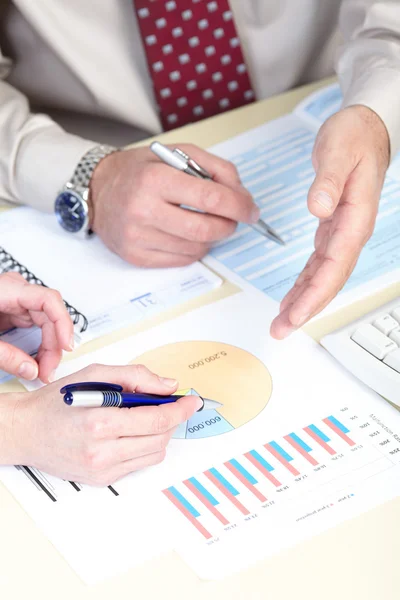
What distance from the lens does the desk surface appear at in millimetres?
582

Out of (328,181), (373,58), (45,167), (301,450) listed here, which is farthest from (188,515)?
(373,58)

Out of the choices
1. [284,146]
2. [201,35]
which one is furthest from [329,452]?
[201,35]


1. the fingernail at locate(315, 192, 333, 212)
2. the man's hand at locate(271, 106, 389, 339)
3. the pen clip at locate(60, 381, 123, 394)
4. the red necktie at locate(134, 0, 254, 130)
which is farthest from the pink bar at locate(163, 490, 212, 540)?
the red necktie at locate(134, 0, 254, 130)

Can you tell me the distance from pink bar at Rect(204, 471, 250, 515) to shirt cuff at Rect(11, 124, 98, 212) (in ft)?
1.71

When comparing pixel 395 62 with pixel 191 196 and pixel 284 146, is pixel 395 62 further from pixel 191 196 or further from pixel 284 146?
pixel 191 196

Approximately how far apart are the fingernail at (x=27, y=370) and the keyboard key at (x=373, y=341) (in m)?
0.33

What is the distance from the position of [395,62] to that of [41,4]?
534mm

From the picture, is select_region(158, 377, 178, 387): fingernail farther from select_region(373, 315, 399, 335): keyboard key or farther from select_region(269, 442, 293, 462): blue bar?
select_region(373, 315, 399, 335): keyboard key

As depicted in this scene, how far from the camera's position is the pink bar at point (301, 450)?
67 centimetres

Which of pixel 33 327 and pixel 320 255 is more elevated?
pixel 320 255

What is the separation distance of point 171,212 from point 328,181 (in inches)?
9.3

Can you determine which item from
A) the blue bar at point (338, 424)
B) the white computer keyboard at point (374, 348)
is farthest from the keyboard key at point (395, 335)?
the blue bar at point (338, 424)

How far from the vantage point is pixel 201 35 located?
1.18m

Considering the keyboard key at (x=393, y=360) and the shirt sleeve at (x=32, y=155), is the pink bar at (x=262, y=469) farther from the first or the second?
the shirt sleeve at (x=32, y=155)
